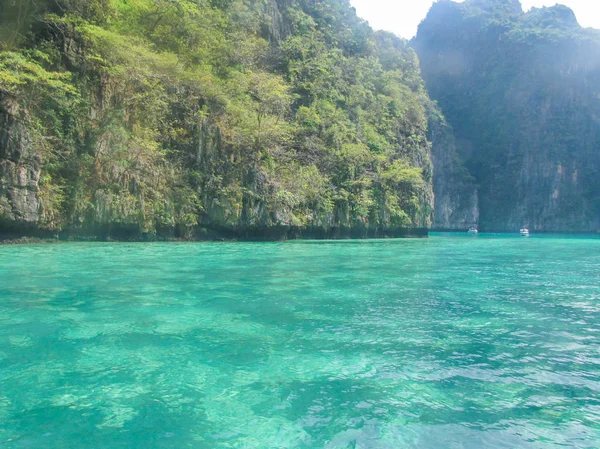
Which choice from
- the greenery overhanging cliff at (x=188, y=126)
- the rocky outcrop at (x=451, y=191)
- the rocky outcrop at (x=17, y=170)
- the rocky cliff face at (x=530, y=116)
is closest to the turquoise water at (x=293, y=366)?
the rocky outcrop at (x=17, y=170)

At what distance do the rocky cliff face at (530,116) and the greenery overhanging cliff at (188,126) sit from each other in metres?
41.2

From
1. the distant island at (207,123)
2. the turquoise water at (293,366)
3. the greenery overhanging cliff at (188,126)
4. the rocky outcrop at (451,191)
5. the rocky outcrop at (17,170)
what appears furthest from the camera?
the rocky outcrop at (451,191)

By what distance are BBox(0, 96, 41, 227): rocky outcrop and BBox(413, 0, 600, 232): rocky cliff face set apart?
61752mm

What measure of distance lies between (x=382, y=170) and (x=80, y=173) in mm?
21801

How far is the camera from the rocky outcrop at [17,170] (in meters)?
15.4

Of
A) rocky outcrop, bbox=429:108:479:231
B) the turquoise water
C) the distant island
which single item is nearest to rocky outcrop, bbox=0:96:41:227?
A: the distant island

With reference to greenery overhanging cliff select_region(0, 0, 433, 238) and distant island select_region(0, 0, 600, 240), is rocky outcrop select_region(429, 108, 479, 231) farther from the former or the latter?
greenery overhanging cliff select_region(0, 0, 433, 238)

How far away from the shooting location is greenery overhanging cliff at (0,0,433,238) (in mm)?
16906

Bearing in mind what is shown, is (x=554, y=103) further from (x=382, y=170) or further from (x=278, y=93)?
(x=278, y=93)

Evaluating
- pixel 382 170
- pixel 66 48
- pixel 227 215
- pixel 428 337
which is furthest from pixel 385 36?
pixel 428 337

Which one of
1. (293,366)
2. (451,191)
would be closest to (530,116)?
(451,191)

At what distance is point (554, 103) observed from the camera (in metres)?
72.8

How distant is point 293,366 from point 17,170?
15589mm

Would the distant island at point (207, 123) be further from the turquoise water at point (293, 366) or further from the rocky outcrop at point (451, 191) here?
the rocky outcrop at point (451, 191)
